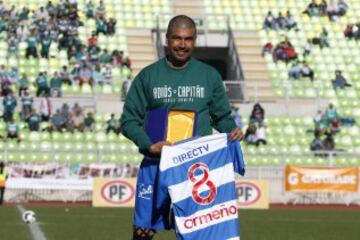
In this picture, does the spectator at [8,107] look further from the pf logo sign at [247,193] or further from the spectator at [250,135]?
the pf logo sign at [247,193]

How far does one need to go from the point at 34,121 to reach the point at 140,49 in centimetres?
769

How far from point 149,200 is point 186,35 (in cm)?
114

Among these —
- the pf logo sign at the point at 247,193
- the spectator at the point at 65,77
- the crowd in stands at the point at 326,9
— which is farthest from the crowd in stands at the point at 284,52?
the pf logo sign at the point at 247,193

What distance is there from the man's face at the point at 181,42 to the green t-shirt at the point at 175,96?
0.41 feet

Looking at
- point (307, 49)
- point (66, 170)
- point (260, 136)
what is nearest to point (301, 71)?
point (307, 49)

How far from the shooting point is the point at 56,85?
32.4m

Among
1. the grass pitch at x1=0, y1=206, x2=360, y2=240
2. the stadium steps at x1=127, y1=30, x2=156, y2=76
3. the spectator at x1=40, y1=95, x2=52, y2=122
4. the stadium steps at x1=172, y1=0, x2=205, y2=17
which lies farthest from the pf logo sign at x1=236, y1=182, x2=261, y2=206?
the stadium steps at x1=172, y1=0, x2=205, y2=17

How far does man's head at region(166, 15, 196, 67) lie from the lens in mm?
7008

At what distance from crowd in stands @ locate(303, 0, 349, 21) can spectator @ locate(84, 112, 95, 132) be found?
11942 millimetres

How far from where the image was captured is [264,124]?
105ft

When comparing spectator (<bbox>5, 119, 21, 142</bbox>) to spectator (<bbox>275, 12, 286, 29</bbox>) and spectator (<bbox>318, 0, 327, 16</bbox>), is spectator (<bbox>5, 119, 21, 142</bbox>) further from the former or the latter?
spectator (<bbox>318, 0, 327, 16</bbox>)

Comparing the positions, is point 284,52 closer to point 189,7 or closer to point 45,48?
point 189,7

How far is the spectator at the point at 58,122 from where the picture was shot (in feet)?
100.0

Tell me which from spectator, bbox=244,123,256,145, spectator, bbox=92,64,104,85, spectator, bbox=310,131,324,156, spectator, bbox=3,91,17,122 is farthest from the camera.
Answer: spectator, bbox=92,64,104,85
